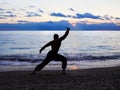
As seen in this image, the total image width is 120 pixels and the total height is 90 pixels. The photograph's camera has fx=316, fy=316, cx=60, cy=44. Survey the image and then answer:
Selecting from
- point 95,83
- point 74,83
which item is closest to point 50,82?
point 74,83

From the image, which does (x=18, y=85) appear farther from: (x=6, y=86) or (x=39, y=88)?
(x=39, y=88)

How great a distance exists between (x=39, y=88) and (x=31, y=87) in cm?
38

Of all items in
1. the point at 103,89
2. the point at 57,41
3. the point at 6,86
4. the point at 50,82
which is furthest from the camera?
the point at 57,41

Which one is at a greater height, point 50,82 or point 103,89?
point 103,89

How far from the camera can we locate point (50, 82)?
1251cm

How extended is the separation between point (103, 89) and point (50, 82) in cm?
254

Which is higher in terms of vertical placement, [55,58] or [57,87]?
[57,87]

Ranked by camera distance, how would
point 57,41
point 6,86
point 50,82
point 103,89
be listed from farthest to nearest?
point 57,41, point 50,82, point 6,86, point 103,89

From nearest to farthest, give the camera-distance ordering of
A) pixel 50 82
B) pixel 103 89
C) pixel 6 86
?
pixel 103 89
pixel 6 86
pixel 50 82

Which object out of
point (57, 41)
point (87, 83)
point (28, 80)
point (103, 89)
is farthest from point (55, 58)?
point (103, 89)

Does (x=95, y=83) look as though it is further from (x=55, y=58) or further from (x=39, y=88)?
(x=55, y=58)

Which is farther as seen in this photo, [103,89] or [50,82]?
[50,82]

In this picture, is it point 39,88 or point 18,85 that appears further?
point 18,85

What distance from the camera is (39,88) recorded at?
1107cm
